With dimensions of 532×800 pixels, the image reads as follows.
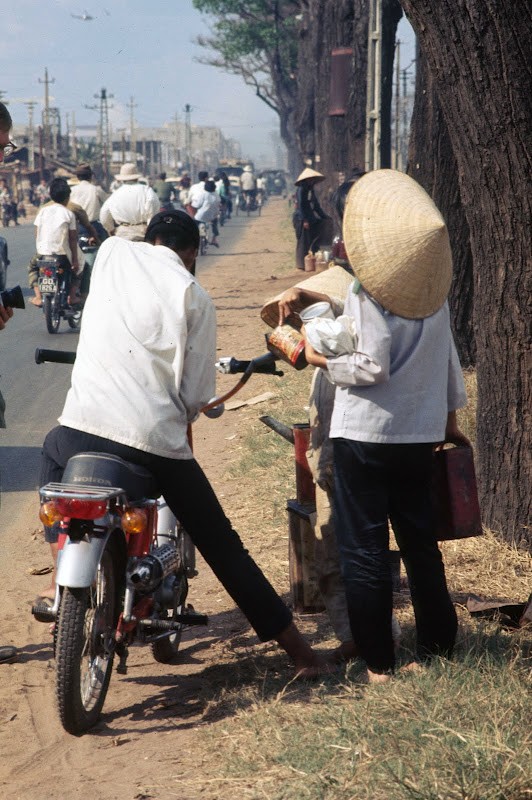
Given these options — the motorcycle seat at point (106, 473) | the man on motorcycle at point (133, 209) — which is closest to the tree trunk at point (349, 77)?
the man on motorcycle at point (133, 209)

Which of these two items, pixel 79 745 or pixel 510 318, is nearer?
pixel 79 745

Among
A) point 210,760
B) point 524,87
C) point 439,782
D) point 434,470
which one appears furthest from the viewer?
point 524,87

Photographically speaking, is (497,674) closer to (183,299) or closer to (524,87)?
(183,299)

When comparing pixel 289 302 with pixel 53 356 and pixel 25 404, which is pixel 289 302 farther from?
pixel 25 404

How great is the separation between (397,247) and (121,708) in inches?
77.6

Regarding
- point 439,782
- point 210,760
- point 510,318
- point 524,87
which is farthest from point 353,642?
point 524,87

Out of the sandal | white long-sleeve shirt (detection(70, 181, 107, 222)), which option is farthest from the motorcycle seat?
white long-sleeve shirt (detection(70, 181, 107, 222))

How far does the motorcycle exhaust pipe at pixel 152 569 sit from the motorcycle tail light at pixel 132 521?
0.21 meters

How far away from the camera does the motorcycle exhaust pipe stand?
166 inches

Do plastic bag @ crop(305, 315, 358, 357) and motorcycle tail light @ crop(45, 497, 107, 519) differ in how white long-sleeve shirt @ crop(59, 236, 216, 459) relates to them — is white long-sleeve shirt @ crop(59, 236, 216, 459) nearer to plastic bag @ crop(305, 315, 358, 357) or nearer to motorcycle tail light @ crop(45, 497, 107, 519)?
motorcycle tail light @ crop(45, 497, 107, 519)

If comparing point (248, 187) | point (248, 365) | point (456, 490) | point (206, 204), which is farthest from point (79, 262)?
point (248, 187)

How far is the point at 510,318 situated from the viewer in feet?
18.5

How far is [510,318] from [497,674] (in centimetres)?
206

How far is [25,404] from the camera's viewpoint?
10562 millimetres
